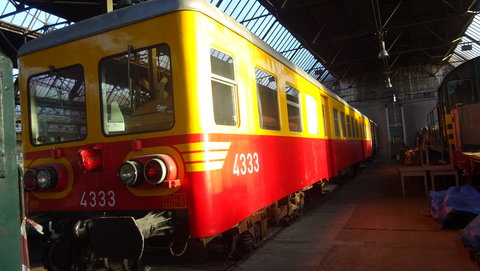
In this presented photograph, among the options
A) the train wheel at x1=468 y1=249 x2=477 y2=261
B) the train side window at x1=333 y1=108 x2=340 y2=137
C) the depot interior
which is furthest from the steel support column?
the train side window at x1=333 y1=108 x2=340 y2=137

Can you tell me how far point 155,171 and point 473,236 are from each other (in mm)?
3495

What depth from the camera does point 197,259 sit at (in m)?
4.60

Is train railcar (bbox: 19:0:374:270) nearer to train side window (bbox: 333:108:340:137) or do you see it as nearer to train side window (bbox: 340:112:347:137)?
train side window (bbox: 333:108:340:137)

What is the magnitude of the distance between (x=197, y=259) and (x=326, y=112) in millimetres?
5497

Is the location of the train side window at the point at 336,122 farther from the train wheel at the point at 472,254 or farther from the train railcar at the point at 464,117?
the train wheel at the point at 472,254

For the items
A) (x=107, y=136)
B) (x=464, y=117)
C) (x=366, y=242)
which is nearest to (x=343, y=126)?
(x=464, y=117)

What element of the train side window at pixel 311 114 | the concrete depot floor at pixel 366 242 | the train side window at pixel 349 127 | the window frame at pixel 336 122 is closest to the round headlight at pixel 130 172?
the concrete depot floor at pixel 366 242

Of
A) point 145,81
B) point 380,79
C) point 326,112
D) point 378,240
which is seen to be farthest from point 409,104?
point 145,81

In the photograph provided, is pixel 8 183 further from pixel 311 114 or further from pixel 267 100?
pixel 311 114

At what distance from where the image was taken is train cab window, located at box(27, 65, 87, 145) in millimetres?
3902

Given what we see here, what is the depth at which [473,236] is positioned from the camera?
3.99 metres

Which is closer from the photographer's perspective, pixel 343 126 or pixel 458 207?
pixel 458 207

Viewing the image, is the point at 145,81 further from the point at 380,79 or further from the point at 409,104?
the point at 380,79

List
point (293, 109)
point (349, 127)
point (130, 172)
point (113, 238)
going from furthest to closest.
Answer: point (349, 127), point (293, 109), point (130, 172), point (113, 238)
